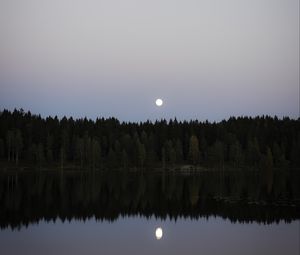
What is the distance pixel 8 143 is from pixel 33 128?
61.4ft

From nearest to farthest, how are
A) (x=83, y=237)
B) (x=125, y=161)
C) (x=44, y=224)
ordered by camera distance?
(x=83, y=237) < (x=44, y=224) < (x=125, y=161)

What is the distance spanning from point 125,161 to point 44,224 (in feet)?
431

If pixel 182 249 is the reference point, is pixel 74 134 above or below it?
above

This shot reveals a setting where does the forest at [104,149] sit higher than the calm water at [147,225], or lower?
higher

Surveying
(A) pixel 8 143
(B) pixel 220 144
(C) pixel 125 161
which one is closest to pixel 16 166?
(A) pixel 8 143

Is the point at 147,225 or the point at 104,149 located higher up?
the point at 104,149

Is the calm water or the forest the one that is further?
the forest

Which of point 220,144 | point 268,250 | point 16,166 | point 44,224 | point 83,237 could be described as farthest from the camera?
point 220,144

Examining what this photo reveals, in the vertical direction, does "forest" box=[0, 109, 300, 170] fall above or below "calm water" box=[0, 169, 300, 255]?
above

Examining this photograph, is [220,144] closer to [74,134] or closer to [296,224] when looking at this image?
[74,134]

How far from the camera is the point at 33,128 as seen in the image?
179m

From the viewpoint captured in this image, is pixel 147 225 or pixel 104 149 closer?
pixel 147 225

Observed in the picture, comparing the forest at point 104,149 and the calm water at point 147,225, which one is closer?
the calm water at point 147,225

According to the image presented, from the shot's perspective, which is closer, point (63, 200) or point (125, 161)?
point (63, 200)
